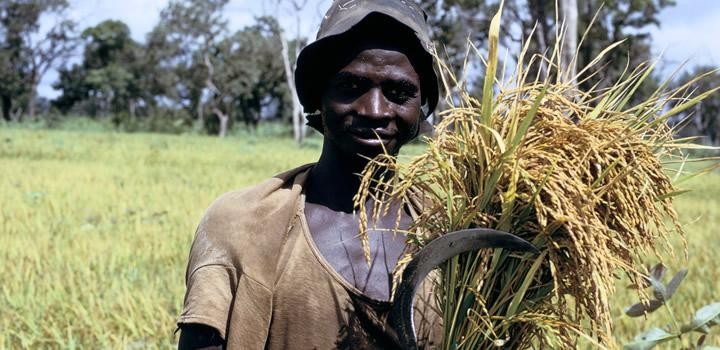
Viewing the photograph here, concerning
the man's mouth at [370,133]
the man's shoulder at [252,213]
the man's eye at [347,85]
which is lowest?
the man's shoulder at [252,213]

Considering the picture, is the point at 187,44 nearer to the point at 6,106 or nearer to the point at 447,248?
the point at 6,106

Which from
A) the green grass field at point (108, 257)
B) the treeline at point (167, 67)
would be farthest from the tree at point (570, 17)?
the treeline at point (167, 67)

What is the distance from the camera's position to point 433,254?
3.87ft

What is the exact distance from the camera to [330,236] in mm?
1668

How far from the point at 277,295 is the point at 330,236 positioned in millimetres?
169

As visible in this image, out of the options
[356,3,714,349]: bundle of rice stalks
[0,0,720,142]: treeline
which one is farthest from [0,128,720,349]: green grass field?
[0,0,720,142]: treeline

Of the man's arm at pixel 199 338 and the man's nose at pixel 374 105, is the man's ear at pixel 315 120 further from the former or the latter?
the man's arm at pixel 199 338

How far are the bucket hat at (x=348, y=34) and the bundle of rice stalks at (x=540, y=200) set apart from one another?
0.37 metres

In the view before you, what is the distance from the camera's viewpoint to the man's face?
5.25 feet

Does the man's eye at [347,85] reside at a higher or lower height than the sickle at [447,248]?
higher

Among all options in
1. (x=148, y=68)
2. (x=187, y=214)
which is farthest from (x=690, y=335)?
(x=148, y=68)

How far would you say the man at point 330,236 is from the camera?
61.9 inches

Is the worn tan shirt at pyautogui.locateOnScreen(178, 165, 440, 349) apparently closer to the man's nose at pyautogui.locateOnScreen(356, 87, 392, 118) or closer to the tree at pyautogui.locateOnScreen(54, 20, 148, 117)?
the man's nose at pyautogui.locateOnScreen(356, 87, 392, 118)

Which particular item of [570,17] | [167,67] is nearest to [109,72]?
[167,67]
